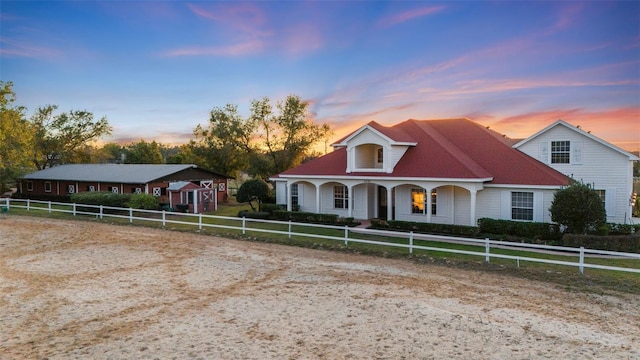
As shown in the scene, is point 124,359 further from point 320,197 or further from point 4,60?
point 4,60

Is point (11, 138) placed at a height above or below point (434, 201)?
above

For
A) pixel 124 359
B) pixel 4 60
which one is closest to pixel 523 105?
pixel 124 359

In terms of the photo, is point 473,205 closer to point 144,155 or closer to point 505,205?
point 505,205

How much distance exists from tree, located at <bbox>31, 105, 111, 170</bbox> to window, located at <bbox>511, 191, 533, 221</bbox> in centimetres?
5563

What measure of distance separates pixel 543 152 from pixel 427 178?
6.83 metres

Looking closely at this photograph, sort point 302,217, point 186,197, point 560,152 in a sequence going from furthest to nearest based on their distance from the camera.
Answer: point 186,197
point 302,217
point 560,152

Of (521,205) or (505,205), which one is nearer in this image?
(521,205)

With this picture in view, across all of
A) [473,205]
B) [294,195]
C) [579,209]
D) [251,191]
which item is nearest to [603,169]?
[579,209]

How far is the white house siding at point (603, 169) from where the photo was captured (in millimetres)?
19984

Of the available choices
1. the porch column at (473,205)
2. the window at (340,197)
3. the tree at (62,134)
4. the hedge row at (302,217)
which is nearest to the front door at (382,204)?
the window at (340,197)

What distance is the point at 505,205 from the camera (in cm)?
2116

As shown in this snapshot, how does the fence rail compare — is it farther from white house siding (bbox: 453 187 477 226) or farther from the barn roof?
the barn roof

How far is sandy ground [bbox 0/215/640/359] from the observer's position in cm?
734

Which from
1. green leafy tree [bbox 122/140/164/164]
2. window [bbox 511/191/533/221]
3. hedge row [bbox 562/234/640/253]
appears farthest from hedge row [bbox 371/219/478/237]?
green leafy tree [bbox 122/140/164/164]
